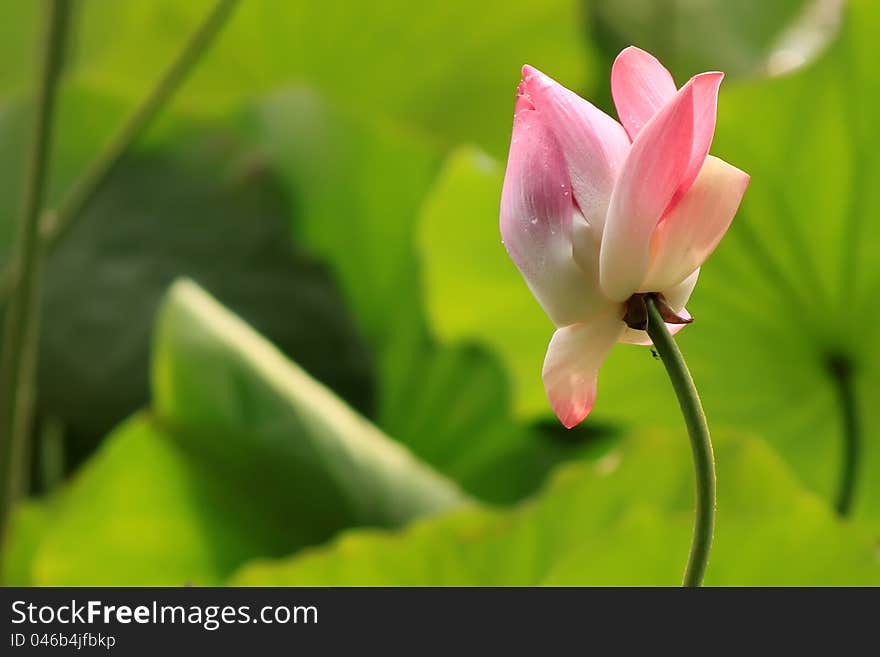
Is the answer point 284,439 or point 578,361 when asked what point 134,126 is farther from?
point 578,361

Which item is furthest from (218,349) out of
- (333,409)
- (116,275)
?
(116,275)

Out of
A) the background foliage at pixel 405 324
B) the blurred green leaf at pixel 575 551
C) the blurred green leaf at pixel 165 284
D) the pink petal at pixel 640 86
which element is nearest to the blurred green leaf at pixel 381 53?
the background foliage at pixel 405 324

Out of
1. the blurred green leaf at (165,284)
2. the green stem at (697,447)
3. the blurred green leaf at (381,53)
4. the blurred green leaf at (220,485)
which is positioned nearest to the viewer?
the green stem at (697,447)

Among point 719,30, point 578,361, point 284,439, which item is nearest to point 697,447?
point 578,361

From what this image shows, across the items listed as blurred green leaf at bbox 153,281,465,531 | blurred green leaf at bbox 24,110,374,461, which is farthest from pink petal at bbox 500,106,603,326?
blurred green leaf at bbox 24,110,374,461

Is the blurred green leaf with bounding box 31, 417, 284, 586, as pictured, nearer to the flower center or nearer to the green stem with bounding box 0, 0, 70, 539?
the green stem with bounding box 0, 0, 70, 539

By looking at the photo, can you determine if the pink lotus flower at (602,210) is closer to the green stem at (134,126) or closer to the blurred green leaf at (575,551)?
the blurred green leaf at (575,551)

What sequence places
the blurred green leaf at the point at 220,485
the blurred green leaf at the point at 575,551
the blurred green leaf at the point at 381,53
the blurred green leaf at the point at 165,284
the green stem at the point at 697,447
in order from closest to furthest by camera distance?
the green stem at the point at 697,447 → the blurred green leaf at the point at 575,551 → the blurred green leaf at the point at 220,485 → the blurred green leaf at the point at 165,284 → the blurred green leaf at the point at 381,53
